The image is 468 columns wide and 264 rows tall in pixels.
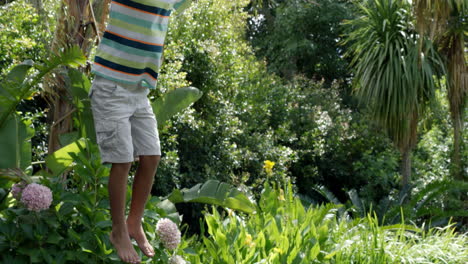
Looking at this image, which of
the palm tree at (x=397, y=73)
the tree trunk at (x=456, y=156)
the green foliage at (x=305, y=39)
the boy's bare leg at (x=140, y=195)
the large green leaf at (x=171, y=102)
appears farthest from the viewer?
the green foliage at (x=305, y=39)

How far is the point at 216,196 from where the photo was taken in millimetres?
4719

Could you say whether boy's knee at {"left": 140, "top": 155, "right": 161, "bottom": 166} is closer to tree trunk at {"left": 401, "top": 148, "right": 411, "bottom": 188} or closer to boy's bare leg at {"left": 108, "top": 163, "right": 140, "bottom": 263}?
boy's bare leg at {"left": 108, "top": 163, "right": 140, "bottom": 263}

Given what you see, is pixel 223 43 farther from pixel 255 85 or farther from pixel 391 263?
pixel 391 263

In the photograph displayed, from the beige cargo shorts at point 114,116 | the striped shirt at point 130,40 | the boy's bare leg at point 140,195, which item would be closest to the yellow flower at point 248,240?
the boy's bare leg at point 140,195

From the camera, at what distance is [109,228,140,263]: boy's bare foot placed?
310cm

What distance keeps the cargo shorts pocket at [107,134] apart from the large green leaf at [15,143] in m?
1.06

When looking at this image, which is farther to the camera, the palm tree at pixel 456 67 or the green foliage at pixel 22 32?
the palm tree at pixel 456 67

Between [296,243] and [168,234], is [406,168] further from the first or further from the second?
[168,234]

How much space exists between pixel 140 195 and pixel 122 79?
66cm

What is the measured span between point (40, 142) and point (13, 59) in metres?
0.91

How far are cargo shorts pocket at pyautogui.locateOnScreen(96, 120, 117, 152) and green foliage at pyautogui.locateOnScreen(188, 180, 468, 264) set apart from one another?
43.0 inches

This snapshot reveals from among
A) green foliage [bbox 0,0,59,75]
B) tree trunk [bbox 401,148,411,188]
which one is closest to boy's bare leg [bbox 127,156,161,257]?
green foliage [bbox 0,0,59,75]

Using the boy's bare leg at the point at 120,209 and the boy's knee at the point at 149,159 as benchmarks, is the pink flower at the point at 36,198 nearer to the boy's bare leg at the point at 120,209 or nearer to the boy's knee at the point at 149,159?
the boy's bare leg at the point at 120,209

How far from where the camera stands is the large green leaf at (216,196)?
468cm
